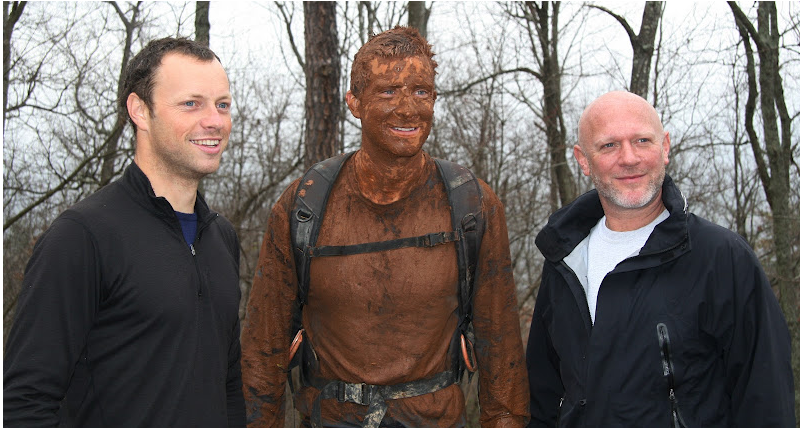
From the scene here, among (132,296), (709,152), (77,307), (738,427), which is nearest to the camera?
(77,307)

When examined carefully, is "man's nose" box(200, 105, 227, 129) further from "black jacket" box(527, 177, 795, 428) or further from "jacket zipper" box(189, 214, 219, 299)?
"black jacket" box(527, 177, 795, 428)

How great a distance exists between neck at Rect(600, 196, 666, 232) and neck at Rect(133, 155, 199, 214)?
176cm

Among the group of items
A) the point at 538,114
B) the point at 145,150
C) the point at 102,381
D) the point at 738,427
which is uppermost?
the point at 538,114

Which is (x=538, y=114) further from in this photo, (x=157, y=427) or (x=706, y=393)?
(x=157, y=427)

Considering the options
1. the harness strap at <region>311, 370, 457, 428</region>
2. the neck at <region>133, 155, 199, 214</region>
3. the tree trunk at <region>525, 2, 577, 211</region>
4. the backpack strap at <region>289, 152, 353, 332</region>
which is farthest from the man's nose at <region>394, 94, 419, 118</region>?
the tree trunk at <region>525, 2, 577, 211</region>

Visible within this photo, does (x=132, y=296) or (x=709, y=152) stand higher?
(x=709, y=152)

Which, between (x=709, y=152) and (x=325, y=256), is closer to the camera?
(x=325, y=256)

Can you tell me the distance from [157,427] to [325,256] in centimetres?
104

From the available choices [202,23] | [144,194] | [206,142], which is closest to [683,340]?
[206,142]

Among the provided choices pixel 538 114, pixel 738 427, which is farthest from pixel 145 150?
pixel 538 114

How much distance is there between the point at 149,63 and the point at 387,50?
96 cm

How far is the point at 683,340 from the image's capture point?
8.36ft

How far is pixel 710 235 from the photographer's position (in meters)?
2.64

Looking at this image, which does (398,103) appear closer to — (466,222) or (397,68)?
(397,68)
